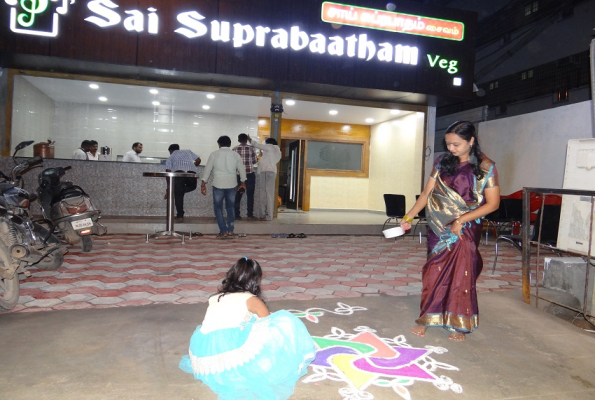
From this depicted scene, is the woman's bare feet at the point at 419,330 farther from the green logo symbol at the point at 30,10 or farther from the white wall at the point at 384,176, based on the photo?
the white wall at the point at 384,176

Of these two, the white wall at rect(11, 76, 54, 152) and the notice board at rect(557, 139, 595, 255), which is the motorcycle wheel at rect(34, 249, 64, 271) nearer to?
the notice board at rect(557, 139, 595, 255)

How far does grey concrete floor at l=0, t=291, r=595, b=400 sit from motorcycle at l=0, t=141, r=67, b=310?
0.25m

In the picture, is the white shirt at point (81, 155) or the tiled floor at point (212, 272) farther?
the white shirt at point (81, 155)

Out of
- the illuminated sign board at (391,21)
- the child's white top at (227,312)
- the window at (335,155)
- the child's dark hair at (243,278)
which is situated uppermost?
the illuminated sign board at (391,21)

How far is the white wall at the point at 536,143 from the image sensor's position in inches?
356

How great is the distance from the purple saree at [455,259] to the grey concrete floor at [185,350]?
0.52 feet

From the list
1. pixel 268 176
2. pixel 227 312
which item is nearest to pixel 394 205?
pixel 268 176

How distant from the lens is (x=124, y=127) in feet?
34.0

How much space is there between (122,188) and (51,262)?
4.43 meters

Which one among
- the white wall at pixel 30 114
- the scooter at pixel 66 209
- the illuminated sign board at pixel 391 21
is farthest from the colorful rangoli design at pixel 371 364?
the white wall at pixel 30 114

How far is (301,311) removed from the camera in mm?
3367

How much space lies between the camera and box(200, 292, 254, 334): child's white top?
2047 millimetres

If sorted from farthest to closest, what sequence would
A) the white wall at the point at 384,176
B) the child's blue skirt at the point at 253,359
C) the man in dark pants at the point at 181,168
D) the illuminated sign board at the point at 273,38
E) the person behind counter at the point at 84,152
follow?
the white wall at the point at 384,176 < the person behind counter at the point at 84,152 < the man in dark pants at the point at 181,168 < the illuminated sign board at the point at 273,38 < the child's blue skirt at the point at 253,359

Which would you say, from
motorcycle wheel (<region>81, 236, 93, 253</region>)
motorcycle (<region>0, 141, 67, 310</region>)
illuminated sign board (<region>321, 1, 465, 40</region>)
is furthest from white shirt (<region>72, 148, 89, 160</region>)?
illuminated sign board (<region>321, 1, 465, 40</region>)
